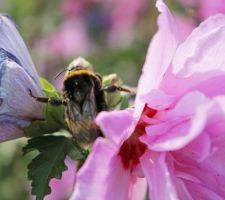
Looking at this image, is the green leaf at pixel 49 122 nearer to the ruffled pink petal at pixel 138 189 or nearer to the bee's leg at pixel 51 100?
the bee's leg at pixel 51 100

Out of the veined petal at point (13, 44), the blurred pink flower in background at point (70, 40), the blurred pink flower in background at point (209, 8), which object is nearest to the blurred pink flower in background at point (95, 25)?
the blurred pink flower in background at point (70, 40)

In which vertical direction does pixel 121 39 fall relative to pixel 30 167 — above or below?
below

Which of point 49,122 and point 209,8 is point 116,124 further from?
point 209,8

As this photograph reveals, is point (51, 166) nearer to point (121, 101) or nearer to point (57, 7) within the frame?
point (121, 101)

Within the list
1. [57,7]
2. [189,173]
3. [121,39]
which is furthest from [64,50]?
[189,173]

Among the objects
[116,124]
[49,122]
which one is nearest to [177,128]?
[116,124]

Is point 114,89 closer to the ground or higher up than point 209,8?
higher up

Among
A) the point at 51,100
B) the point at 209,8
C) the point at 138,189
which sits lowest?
the point at 209,8
